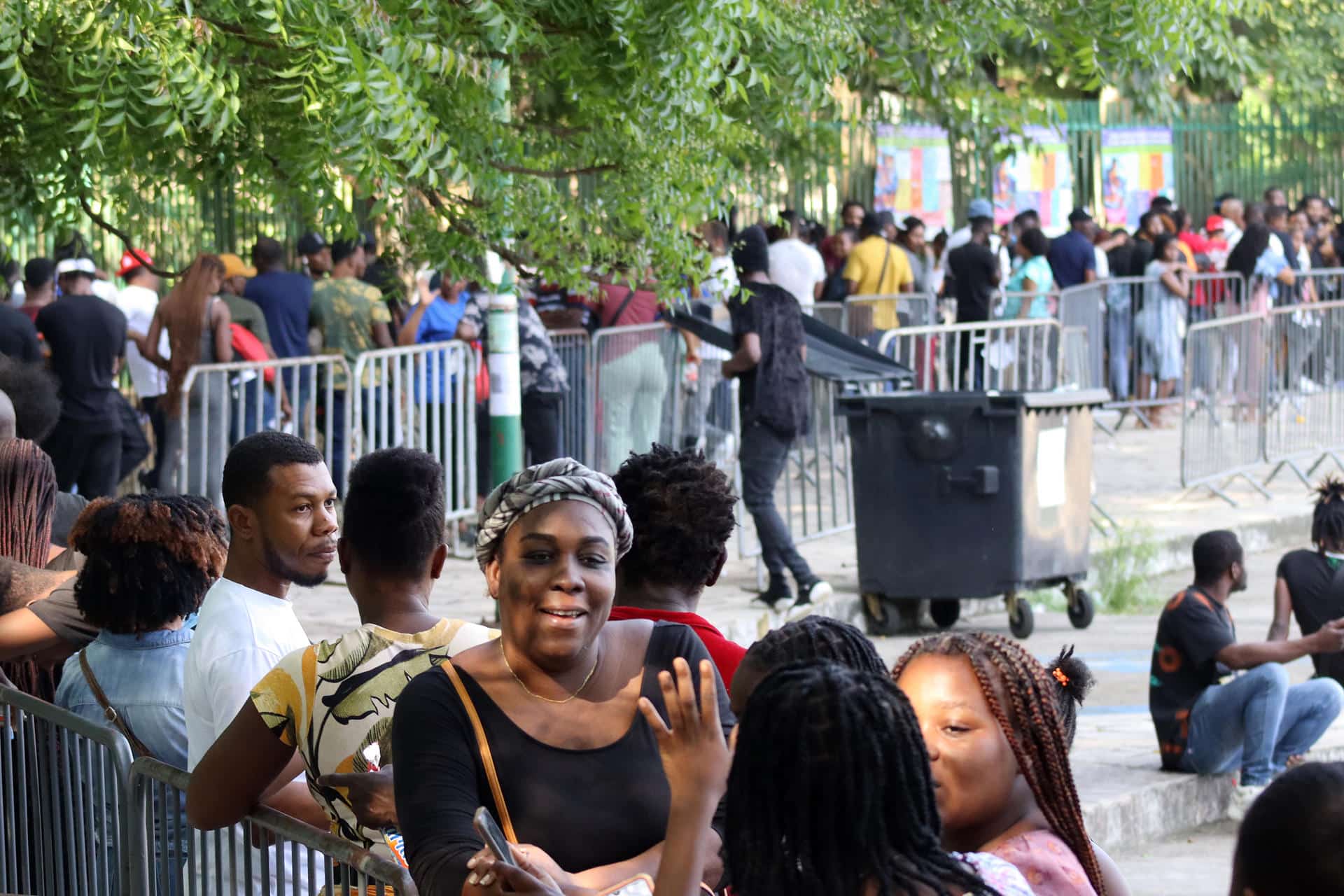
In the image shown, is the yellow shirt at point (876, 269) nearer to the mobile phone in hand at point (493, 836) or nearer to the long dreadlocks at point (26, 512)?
the long dreadlocks at point (26, 512)

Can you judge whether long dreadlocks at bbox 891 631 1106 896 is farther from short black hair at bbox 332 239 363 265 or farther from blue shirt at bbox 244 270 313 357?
short black hair at bbox 332 239 363 265

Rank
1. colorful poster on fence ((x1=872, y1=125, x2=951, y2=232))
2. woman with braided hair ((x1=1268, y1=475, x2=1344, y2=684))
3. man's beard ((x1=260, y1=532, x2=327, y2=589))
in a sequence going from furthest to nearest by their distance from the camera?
colorful poster on fence ((x1=872, y1=125, x2=951, y2=232))
woman with braided hair ((x1=1268, y1=475, x2=1344, y2=684))
man's beard ((x1=260, y1=532, x2=327, y2=589))

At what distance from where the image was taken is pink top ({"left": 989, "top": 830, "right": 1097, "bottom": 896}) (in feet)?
8.80

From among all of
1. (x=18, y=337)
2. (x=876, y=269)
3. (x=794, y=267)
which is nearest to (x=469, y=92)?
(x=18, y=337)

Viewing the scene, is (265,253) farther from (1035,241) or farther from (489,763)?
(489,763)

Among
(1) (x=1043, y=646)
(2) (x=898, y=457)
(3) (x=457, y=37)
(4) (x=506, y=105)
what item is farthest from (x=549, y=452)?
(3) (x=457, y=37)

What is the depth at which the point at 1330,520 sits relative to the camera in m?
8.12

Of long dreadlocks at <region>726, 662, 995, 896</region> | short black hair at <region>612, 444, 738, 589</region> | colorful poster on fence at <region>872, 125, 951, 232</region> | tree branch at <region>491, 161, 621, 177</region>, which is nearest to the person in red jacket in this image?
short black hair at <region>612, 444, 738, 589</region>

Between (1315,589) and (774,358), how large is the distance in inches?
125

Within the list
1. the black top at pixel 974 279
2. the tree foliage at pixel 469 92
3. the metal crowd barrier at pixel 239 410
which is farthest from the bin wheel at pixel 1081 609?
the black top at pixel 974 279

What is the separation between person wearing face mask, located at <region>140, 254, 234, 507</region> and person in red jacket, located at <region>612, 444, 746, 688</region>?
6.40m

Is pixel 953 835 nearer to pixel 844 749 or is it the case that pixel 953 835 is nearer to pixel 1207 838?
pixel 844 749

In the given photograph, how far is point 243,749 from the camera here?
134 inches

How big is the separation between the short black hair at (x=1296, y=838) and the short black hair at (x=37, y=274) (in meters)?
10.4
